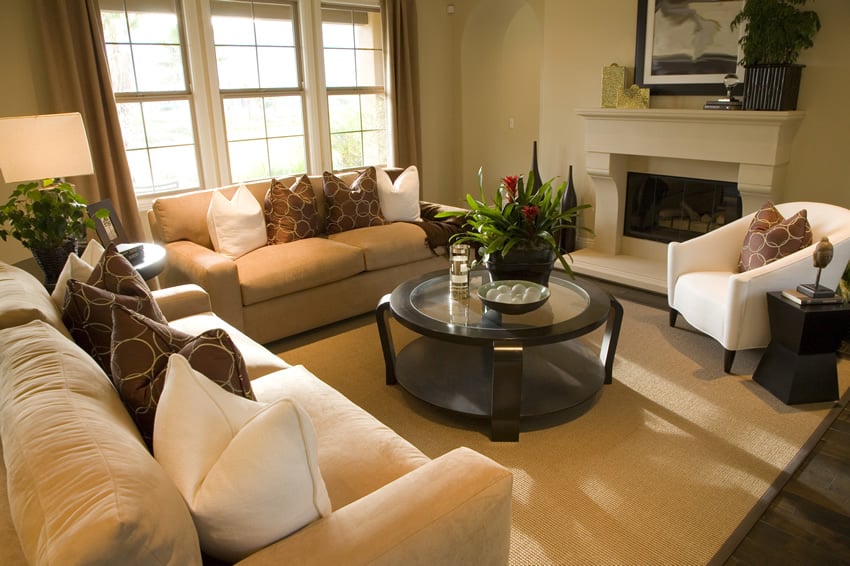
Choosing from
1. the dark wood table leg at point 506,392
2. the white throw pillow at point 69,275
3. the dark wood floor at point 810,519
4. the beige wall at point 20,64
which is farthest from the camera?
the beige wall at point 20,64

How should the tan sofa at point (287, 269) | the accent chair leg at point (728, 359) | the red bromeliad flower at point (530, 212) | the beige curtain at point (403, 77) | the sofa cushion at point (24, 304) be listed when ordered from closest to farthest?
the sofa cushion at point (24, 304)
the red bromeliad flower at point (530, 212)
the accent chair leg at point (728, 359)
the tan sofa at point (287, 269)
the beige curtain at point (403, 77)

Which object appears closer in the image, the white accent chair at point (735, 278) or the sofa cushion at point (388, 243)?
the white accent chair at point (735, 278)

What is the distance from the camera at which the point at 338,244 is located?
4035mm

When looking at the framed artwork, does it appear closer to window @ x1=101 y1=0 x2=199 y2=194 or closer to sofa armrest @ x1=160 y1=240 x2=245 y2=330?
sofa armrest @ x1=160 y1=240 x2=245 y2=330

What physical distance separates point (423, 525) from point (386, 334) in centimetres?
182

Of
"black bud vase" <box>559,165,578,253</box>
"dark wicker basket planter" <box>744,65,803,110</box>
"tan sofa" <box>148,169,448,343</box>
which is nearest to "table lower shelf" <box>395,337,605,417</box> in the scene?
"tan sofa" <box>148,169,448,343</box>

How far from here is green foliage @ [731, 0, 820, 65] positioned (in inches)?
143

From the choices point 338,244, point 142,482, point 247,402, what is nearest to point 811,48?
point 338,244

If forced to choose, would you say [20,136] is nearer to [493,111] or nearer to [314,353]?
[314,353]

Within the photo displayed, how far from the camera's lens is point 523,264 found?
3072mm

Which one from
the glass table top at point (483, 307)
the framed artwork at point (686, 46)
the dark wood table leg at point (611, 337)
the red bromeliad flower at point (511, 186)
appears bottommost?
the dark wood table leg at point (611, 337)

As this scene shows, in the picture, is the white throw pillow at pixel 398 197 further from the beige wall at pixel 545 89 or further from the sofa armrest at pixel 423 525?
the sofa armrest at pixel 423 525

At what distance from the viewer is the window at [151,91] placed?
4410 millimetres

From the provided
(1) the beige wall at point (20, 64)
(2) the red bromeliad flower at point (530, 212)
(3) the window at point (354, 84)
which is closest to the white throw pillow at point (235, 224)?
(1) the beige wall at point (20, 64)
